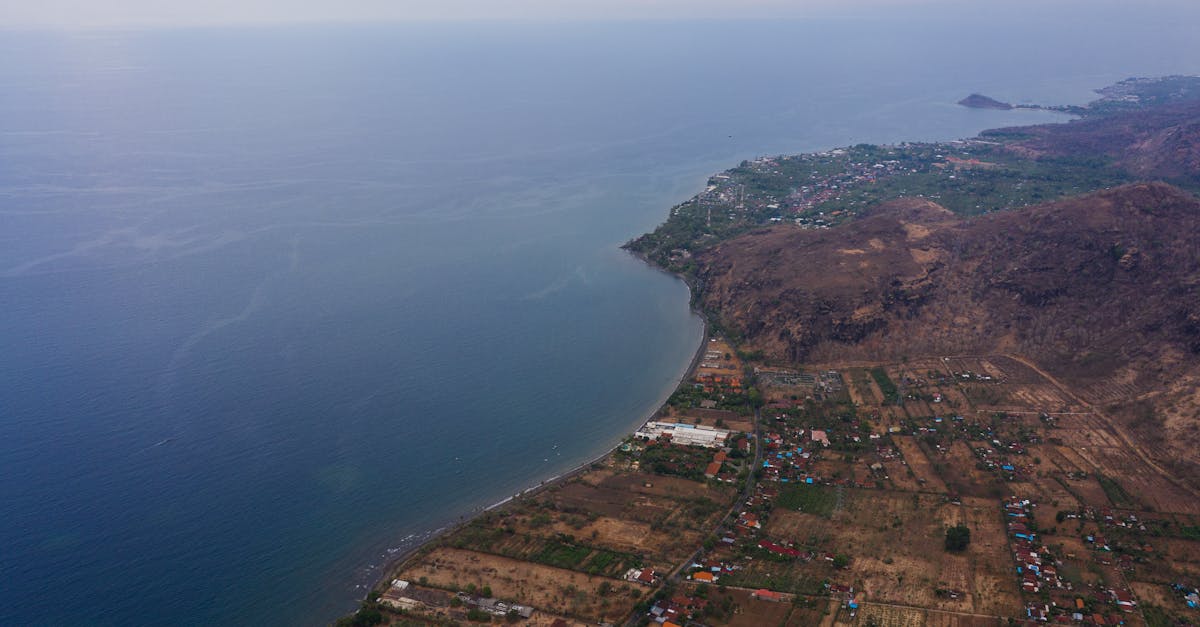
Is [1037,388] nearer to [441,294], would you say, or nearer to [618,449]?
[618,449]

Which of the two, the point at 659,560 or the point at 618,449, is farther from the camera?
the point at 618,449

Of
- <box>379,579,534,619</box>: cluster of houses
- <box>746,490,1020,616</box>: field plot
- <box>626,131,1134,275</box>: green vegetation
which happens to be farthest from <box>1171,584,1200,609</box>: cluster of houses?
<box>626,131,1134,275</box>: green vegetation

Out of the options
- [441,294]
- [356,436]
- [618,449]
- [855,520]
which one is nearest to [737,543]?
[855,520]

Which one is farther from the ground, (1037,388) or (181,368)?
(181,368)

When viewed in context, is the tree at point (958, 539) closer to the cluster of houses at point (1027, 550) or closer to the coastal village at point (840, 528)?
the coastal village at point (840, 528)

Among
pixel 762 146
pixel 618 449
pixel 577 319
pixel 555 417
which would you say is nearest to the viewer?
pixel 618 449

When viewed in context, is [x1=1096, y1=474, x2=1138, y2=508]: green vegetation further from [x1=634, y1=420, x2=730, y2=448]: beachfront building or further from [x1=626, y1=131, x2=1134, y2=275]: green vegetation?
[x1=626, y1=131, x2=1134, y2=275]: green vegetation

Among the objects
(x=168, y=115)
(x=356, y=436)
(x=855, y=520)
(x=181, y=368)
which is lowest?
(x=855, y=520)
